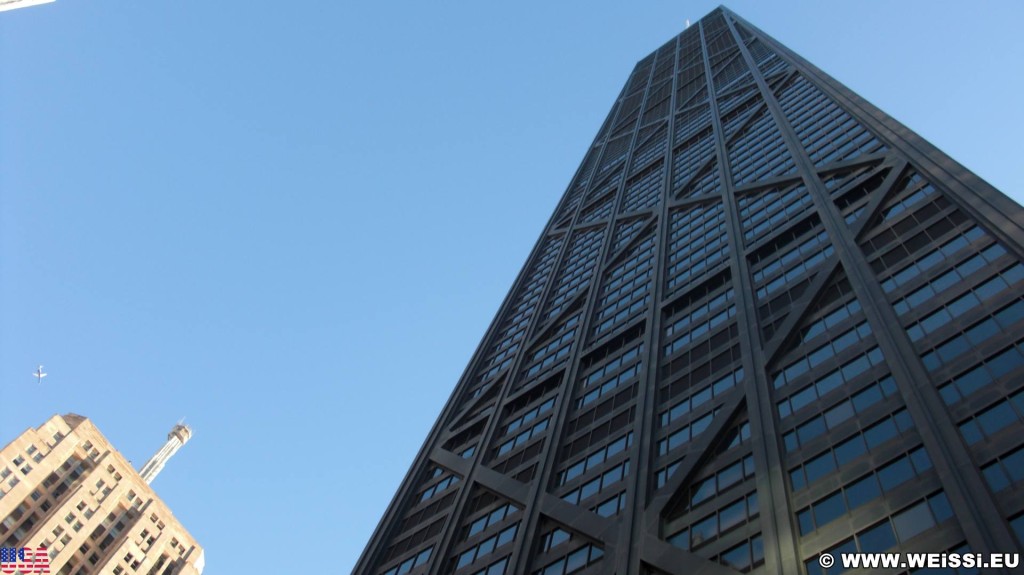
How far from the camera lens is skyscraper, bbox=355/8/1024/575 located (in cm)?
2466

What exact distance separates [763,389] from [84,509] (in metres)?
78.5

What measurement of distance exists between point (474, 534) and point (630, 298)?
2088 centimetres

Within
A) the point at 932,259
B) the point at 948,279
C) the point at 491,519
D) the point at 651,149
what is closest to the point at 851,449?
the point at 948,279

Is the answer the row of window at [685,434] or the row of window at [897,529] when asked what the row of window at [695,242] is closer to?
the row of window at [685,434]

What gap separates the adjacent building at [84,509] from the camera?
79.8 meters

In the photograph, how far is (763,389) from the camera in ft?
108

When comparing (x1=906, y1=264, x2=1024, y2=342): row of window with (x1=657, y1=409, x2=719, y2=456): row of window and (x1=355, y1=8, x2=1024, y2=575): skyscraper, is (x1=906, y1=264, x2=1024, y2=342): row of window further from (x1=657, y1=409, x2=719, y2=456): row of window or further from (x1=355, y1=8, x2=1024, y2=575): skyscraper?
(x1=657, y1=409, x2=719, y2=456): row of window

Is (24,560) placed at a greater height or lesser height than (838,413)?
greater

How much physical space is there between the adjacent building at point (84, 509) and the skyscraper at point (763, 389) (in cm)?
4913

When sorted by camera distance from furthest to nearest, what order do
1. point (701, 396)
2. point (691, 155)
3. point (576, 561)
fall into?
1. point (691, 155)
2. point (701, 396)
3. point (576, 561)

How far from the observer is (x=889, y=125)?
49.0 metres

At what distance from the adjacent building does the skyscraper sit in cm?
4913

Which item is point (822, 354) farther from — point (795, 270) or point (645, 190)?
point (645, 190)

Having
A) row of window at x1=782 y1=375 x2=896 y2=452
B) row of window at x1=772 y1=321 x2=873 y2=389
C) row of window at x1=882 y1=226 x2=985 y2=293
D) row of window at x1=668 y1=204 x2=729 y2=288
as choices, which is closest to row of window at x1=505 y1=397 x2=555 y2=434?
row of window at x1=668 y1=204 x2=729 y2=288
